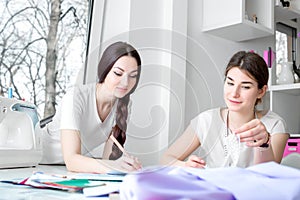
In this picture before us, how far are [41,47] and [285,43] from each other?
1.85 m

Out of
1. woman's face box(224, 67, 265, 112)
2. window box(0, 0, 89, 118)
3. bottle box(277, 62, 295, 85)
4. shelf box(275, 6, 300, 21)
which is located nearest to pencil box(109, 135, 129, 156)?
woman's face box(224, 67, 265, 112)

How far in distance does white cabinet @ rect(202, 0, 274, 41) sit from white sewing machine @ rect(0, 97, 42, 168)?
1.22 m

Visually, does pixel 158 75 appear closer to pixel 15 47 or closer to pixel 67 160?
pixel 67 160

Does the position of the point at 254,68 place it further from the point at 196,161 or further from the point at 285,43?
the point at 285,43

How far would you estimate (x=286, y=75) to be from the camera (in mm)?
2377

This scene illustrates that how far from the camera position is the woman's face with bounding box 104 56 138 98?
2.17 ft

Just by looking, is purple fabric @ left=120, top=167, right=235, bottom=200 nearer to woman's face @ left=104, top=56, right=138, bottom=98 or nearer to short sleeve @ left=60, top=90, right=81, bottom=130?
A: woman's face @ left=104, top=56, right=138, bottom=98

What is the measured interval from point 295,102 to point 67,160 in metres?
1.84

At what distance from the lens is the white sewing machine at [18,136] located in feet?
3.70

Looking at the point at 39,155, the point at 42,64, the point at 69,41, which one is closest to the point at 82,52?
the point at 69,41

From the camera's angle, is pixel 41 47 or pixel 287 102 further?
pixel 287 102

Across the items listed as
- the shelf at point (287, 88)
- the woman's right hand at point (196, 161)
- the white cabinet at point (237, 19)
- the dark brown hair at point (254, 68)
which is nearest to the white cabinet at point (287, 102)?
the shelf at point (287, 88)

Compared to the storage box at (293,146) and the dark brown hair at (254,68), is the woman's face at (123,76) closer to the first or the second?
the dark brown hair at (254,68)

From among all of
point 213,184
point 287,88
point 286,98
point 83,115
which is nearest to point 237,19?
point 287,88
